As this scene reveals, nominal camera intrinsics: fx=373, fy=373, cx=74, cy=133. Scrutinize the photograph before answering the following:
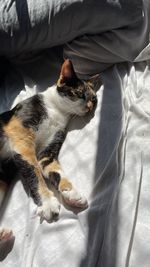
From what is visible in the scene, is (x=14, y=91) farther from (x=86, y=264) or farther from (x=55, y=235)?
(x=86, y=264)

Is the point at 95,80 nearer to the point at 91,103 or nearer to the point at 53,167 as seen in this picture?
the point at 91,103

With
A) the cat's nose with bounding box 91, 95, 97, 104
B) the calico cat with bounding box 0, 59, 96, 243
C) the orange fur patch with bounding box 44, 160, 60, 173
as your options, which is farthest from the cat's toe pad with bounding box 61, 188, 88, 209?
the cat's nose with bounding box 91, 95, 97, 104

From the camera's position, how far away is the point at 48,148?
1.29 metres

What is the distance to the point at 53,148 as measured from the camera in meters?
1.29

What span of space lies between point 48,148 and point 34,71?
470 millimetres

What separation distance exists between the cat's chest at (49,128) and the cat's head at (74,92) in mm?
53

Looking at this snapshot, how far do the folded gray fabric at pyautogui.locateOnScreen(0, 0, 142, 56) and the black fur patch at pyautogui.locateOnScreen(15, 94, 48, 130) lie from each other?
27 centimetres

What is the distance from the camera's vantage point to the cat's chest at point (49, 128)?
51.9 inches

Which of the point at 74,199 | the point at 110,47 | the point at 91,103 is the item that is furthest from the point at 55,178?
the point at 110,47

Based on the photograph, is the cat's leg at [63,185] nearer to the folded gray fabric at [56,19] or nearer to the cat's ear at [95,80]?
the cat's ear at [95,80]

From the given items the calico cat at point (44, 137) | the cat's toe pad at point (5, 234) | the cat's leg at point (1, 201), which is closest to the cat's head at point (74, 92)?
the calico cat at point (44, 137)

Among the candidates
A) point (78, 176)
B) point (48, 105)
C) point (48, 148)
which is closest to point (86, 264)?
point (78, 176)

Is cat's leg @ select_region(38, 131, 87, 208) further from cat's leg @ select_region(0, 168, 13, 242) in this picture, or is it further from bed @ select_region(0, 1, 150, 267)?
cat's leg @ select_region(0, 168, 13, 242)

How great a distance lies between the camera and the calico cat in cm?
110
